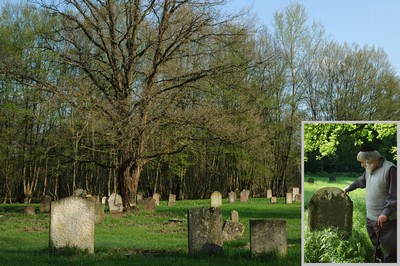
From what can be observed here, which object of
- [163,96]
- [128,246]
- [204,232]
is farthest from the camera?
[163,96]

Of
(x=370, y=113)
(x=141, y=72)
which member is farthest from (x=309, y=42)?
(x=141, y=72)

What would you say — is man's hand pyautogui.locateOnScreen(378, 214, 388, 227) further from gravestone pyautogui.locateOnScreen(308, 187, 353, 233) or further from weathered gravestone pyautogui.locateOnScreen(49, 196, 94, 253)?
weathered gravestone pyautogui.locateOnScreen(49, 196, 94, 253)

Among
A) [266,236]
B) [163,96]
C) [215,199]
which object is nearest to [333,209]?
[266,236]

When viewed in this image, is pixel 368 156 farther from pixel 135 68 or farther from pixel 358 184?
pixel 135 68

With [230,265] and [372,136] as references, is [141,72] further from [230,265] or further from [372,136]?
[372,136]

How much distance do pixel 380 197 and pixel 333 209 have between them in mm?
564

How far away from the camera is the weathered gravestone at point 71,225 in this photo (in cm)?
1142

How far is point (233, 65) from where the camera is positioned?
24.2 metres

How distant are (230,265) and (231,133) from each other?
14287 millimetres

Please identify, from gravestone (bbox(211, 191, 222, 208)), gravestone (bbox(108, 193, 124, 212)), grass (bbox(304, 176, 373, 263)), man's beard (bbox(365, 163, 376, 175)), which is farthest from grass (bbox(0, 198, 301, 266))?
gravestone (bbox(211, 191, 222, 208))

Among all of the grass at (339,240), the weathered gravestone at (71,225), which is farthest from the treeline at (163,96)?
the grass at (339,240)

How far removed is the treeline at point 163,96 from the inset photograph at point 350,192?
13638mm

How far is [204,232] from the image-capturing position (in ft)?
36.1

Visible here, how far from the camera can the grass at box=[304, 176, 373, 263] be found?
6.89 m
